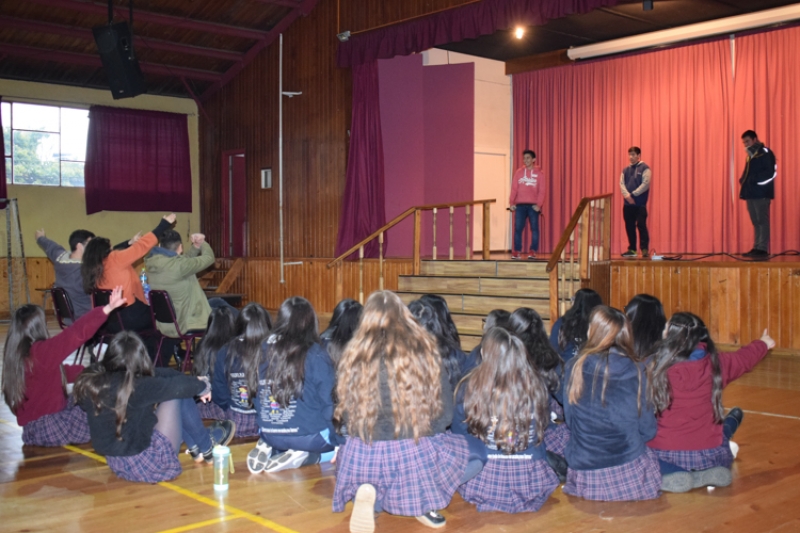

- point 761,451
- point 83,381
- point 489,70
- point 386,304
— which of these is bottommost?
point 761,451

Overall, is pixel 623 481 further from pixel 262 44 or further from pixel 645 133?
pixel 262 44

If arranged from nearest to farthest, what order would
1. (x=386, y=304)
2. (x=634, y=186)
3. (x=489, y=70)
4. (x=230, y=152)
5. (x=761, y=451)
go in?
1. (x=386, y=304)
2. (x=761, y=451)
3. (x=634, y=186)
4. (x=489, y=70)
5. (x=230, y=152)

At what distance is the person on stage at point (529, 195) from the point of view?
392 inches

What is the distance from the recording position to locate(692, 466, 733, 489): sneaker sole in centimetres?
386

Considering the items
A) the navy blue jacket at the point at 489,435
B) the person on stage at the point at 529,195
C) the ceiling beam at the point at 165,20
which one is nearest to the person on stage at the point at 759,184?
the person on stage at the point at 529,195

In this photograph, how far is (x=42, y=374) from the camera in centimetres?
457

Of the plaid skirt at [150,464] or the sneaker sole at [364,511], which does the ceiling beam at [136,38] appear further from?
the sneaker sole at [364,511]

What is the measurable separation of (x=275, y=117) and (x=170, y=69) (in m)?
2.15

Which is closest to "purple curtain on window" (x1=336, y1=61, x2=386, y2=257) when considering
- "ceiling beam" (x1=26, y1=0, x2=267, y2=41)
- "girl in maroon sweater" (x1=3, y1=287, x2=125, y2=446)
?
"ceiling beam" (x1=26, y1=0, x2=267, y2=41)

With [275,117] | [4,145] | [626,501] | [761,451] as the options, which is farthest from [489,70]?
[626,501]

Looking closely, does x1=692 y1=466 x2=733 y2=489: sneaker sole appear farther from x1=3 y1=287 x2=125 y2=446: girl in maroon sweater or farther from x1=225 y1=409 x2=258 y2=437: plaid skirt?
x1=3 y1=287 x2=125 y2=446: girl in maroon sweater

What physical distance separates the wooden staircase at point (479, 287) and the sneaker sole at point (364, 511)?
5.28m

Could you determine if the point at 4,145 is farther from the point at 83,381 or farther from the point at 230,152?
the point at 83,381

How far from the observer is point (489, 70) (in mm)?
13211
